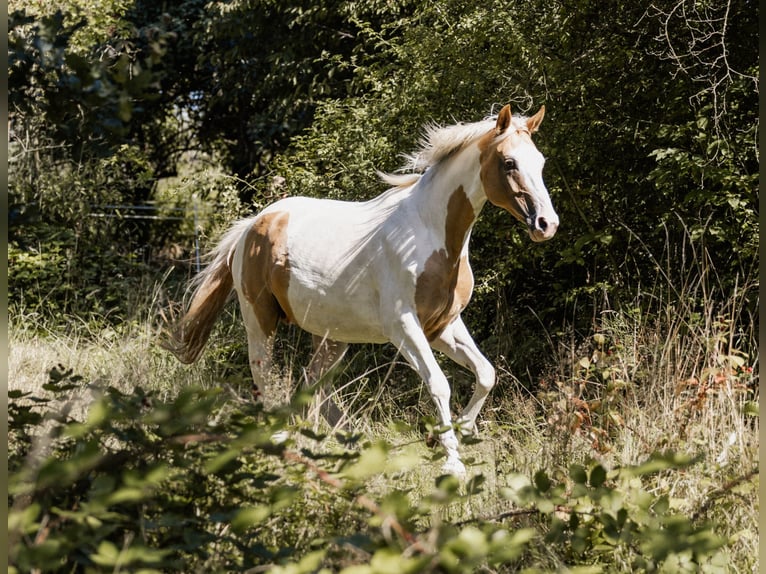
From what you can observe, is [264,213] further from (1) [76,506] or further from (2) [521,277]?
(1) [76,506]

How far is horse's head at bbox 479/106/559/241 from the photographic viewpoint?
173 inches

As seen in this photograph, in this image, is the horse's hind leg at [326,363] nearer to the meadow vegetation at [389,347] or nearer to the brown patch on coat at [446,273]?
the meadow vegetation at [389,347]

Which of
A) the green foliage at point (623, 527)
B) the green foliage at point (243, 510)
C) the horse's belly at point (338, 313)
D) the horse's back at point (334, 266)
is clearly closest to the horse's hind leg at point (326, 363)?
the horse's belly at point (338, 313)

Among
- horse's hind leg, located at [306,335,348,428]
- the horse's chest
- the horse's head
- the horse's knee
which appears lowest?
horse's hind leg, located at [306,335,348,428]

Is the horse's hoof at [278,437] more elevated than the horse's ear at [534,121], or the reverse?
the horse's ear at [534,121]

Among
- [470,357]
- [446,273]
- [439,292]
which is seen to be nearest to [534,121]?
[446,273]

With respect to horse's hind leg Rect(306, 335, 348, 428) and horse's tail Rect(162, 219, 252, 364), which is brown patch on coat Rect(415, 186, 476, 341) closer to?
horse's hind leg Rect(306, 335, 348, 428)

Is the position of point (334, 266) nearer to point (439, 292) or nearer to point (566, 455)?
point (439, 292)

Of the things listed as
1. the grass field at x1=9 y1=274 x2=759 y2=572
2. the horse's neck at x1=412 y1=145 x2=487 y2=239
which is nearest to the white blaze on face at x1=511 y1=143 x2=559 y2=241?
the horse's neck at x1=412 y1=145 x2=487 y2=239

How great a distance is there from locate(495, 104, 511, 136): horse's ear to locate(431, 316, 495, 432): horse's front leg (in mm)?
1134

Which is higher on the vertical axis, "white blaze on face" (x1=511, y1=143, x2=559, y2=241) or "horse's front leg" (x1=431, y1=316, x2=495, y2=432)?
"white blaze on face" (x1=511, y1=143, x2=559, y2=241)

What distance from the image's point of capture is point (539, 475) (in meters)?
2.35

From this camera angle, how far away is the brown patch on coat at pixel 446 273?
4.79 meters

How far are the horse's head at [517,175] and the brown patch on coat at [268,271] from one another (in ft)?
4.83
